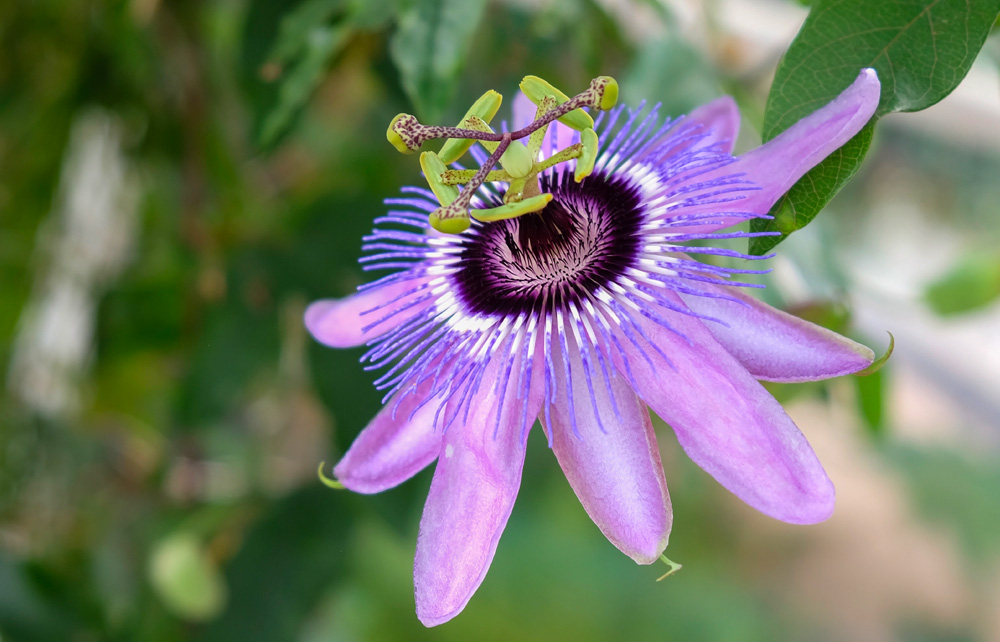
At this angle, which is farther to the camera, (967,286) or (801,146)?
(967,286)

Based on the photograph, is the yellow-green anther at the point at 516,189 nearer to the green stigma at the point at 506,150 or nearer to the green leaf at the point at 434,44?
the green stigma at the point at 506,150

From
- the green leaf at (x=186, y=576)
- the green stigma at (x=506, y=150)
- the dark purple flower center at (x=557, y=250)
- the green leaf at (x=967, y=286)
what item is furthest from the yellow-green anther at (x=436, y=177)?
the green leaf at (x=967, y=286)

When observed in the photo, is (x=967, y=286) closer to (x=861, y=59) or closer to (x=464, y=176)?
(x=861, y=59)

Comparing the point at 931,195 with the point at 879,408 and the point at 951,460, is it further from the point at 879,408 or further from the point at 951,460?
the point at 879,408

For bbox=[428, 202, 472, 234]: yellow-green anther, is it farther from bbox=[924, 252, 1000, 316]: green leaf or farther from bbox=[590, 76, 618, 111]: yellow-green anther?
bbox=[924, 252, 1000, 316]: green leaf

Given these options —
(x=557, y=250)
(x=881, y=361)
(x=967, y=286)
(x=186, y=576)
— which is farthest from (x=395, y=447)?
(x=967, y=286)

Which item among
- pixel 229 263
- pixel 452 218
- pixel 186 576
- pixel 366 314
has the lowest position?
pixel 186 576
